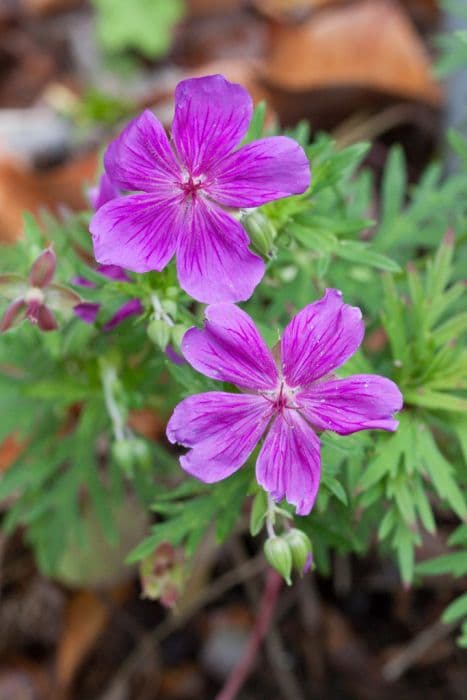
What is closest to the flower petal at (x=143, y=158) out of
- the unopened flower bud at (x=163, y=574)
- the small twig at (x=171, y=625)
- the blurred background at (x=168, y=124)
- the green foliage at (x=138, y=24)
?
the unopened flower bud at (x=163, y=574)

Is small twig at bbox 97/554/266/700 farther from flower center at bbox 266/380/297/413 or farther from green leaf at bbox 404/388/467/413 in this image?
flower center at bbox 266/380/297/413

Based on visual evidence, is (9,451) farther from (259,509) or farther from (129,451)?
(259,509)

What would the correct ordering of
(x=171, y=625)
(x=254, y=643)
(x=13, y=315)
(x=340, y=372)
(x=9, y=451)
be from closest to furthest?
(x=13, y=315) → (x=340, y=372) → (x=254, y=643) → (x=171, y=625) → (x=9, y=451)

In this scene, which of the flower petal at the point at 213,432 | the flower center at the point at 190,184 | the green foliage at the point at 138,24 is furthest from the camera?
the green foliage at the point at 138,24

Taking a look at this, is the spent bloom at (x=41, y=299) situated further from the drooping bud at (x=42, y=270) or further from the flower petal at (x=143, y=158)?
the flower petal at (x=143, y=158)

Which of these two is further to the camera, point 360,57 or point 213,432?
point 360,57

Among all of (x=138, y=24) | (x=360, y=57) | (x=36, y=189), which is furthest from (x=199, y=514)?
(x=138, y=24)
